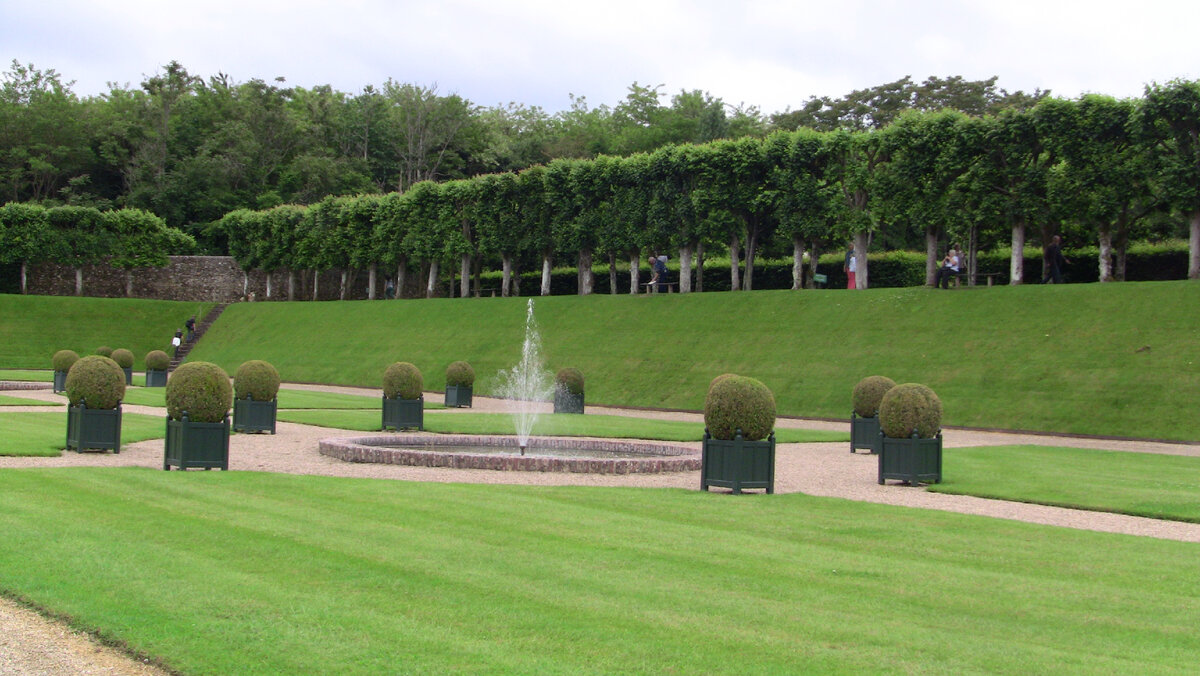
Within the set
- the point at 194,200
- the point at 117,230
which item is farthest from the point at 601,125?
the point at 117,230

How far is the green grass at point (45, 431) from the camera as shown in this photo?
17.9 metres

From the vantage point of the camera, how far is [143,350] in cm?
5841

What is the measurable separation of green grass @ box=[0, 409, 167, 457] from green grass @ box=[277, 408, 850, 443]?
411 cm

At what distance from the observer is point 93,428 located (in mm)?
18156

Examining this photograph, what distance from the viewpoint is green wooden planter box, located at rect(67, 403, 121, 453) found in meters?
18.1

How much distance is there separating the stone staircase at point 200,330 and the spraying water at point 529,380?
20.0 metres

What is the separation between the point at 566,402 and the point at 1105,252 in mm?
20020

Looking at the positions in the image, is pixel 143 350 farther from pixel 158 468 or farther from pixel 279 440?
pixel 158 468

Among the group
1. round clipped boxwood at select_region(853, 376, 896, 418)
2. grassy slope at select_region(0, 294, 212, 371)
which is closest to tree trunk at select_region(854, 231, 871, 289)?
round clipped boxwood at select_region(853, 376, 896, 418)

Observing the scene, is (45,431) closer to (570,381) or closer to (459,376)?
(459,376)

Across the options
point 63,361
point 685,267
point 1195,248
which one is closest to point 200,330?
point 63,361

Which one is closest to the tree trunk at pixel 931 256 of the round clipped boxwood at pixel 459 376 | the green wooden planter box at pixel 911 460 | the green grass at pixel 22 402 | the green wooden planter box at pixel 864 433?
the round clipped boxwood at pixel 459 376

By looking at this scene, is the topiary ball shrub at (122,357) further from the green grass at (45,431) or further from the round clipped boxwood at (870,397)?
the round clipped boxwood at (870,397)

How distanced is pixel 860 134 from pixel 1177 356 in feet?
59.3
